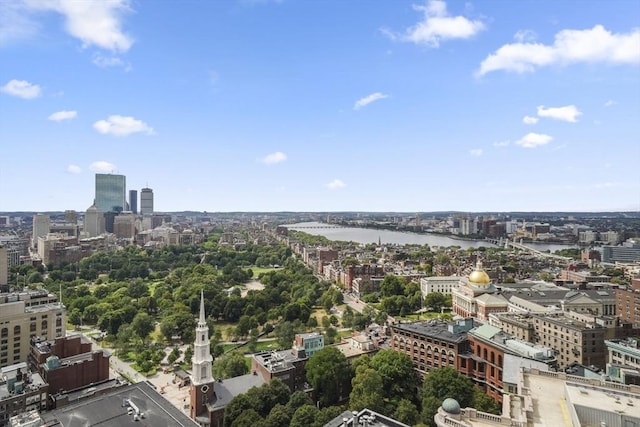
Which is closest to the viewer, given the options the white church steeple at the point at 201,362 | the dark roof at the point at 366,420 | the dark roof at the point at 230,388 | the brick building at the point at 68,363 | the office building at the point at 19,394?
the dark roof at the point at 366,420

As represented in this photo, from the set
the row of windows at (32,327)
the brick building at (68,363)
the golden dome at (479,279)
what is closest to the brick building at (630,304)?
the golden dome at (479,279)

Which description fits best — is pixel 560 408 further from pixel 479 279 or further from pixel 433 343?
pixel 479 279

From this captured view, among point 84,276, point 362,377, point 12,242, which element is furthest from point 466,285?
point 12,242

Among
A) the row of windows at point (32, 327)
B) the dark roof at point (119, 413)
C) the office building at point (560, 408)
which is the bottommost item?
the dark roof at point (119, 413)

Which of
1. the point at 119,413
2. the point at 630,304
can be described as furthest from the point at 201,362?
the point at 630,304

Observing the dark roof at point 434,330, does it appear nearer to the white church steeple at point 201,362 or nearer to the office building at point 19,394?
the white church steeple at point 201,362

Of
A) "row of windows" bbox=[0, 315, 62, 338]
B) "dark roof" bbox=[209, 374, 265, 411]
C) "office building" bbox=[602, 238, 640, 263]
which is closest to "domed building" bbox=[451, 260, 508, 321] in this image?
"dark roof" bbox=[209, 374, 265, 411]
